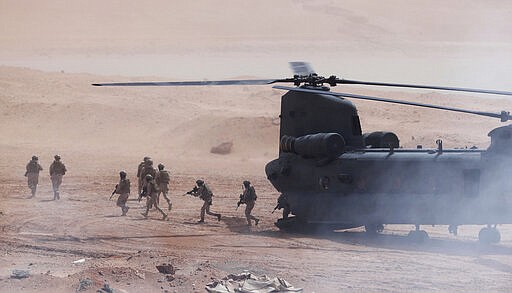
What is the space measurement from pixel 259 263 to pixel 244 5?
6395cm

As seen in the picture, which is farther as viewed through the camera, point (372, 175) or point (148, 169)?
point (148, 169)

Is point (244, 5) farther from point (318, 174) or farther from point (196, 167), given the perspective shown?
point (318, 174)

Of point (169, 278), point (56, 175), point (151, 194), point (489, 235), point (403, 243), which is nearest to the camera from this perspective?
point (169, 278)

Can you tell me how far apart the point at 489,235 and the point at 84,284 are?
6.99 meters

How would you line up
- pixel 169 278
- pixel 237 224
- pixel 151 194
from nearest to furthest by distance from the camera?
pixel 169 278 → pixel 237 224 → pixel 151 194

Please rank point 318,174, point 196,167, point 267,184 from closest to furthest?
point 318,174 → point 267,184 → point 196,167

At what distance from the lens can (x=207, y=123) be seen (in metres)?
35.2

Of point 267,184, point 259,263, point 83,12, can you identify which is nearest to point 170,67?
point 83,12


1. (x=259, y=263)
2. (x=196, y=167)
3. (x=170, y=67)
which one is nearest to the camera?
(x=259, y=263)

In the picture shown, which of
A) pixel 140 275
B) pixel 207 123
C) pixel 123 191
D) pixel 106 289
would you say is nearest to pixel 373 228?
pixel 140 275

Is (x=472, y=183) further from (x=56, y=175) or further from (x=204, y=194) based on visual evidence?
(x=56, y=175)

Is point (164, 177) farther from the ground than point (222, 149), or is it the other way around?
point (222, 149)

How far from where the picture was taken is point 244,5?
77.7 metres

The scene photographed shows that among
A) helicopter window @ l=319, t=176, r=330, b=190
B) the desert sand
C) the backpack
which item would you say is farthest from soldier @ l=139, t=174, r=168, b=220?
helicopter window @ l=319, t=176, r=330, b=190
